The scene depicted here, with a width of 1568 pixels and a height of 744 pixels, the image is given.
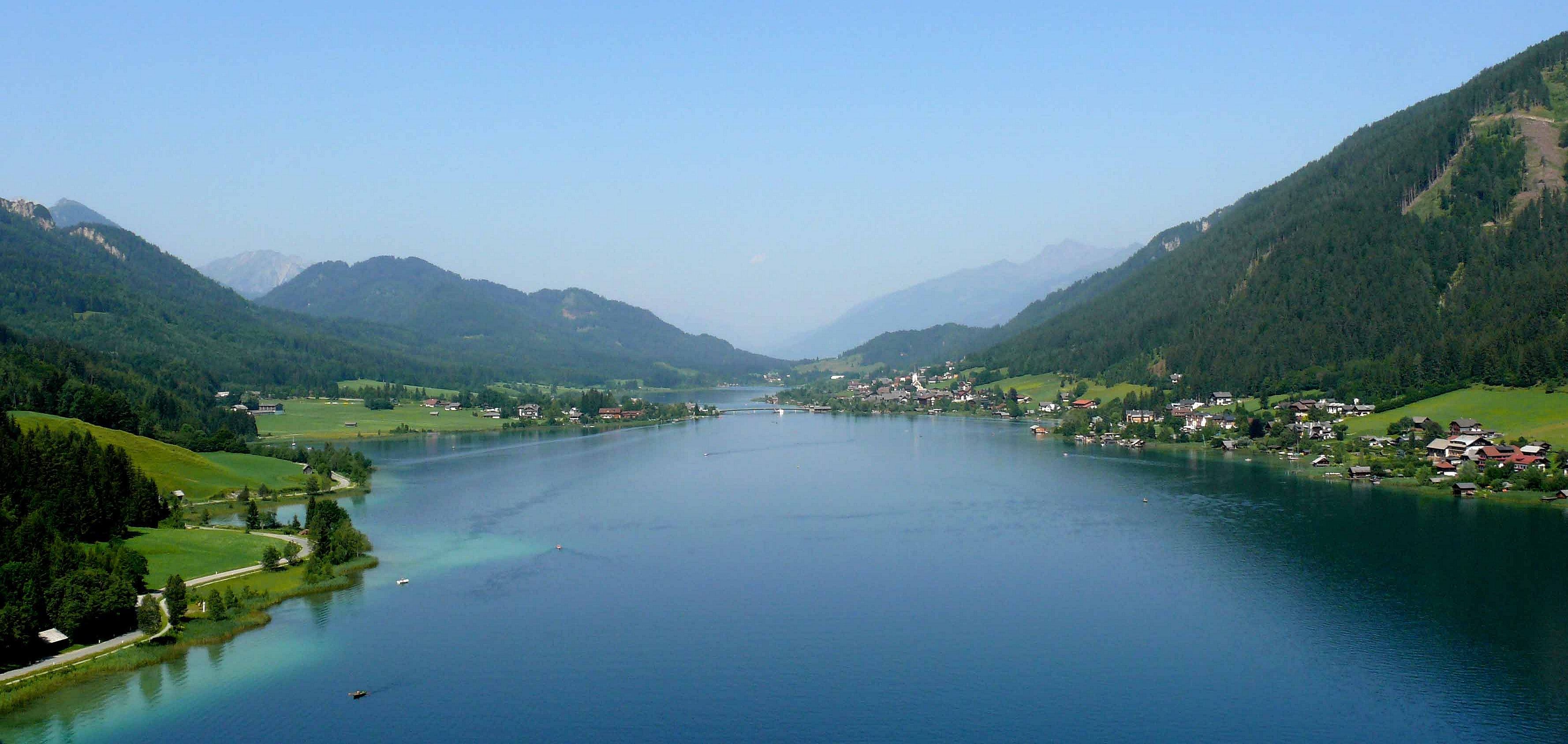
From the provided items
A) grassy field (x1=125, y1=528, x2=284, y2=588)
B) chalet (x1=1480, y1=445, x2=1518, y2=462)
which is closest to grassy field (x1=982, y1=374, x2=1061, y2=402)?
chalet (x1=1480, y1=445, x2=1518, y2=462)

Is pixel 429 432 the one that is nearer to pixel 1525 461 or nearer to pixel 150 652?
pixel 150 652

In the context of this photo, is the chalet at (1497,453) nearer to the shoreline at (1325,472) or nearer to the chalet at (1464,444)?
the chalet at (1464,444)

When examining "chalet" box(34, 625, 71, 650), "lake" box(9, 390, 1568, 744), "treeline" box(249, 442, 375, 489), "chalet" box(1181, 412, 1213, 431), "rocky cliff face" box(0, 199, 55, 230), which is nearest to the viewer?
"lake" box(9, 390, 1568, 744)

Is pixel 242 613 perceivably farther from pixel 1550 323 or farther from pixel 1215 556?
pixel 1550 323

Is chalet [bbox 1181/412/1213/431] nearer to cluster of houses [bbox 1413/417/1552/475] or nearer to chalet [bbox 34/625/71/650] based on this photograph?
cluster of houses [bbox 1413/417/1552/475]

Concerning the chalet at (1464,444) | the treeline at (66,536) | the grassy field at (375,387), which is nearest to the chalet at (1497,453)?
the chalet at (1464,444)

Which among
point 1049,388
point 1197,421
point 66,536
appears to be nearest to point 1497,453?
point 1197,421
